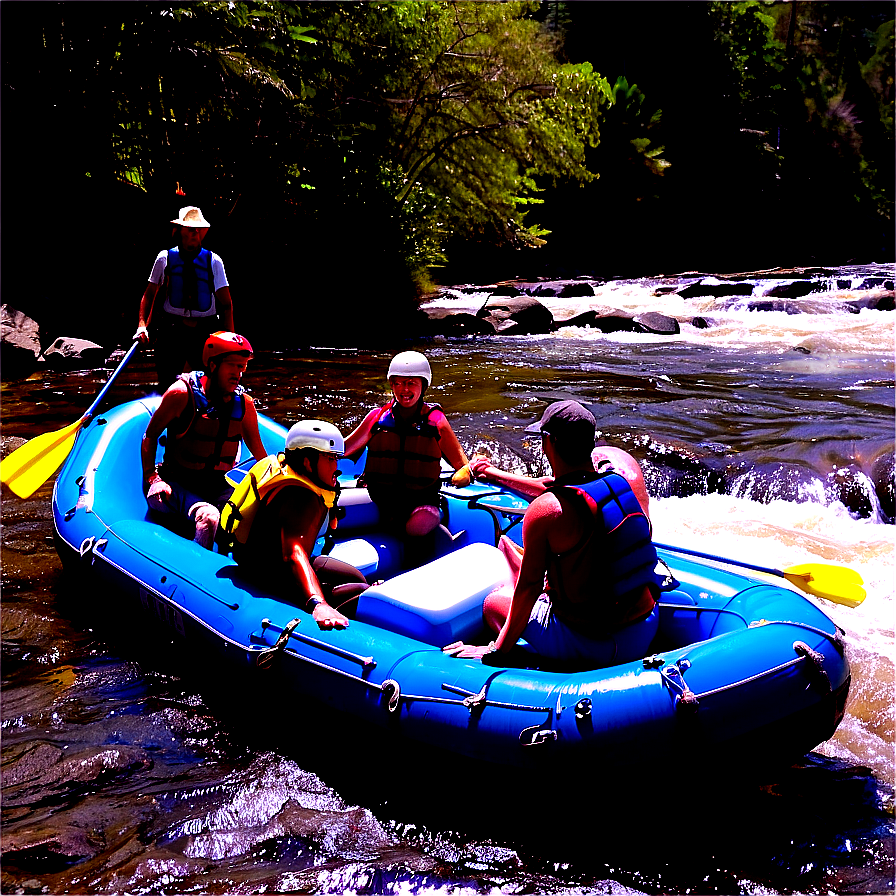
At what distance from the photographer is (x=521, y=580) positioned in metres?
2.61

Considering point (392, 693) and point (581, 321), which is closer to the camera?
point (392, 693)

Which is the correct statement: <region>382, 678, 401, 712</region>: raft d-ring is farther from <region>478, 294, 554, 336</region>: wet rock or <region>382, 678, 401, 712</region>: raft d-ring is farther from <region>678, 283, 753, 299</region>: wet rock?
<region>678, 283, 753, 299</region>: wet rock

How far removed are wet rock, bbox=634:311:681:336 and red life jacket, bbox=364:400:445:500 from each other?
966cm

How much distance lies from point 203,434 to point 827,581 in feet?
8.40

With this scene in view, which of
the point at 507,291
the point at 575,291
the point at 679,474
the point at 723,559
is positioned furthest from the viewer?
the point at 507,291

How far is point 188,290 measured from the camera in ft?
15.7

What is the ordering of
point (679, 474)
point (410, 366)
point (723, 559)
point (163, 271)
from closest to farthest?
point (723, 559) → point (410, 366) → point (163, 271) → point (679, 474)

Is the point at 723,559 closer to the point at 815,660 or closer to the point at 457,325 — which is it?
the point at 815,660

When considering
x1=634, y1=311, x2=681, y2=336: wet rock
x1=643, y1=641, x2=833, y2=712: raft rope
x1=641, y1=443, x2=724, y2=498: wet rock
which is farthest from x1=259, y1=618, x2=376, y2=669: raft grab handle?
x1=634, y1=311, x2=681, y2=336: wet rock

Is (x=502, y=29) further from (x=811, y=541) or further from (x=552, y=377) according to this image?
(x=811, y=541)

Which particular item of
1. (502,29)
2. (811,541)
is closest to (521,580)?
(811,541)

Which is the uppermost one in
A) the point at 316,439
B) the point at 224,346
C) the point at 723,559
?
the point at 224,346

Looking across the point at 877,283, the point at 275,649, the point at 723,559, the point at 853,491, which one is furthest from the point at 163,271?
the point at 877,283

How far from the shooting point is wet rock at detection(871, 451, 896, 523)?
5469mm
